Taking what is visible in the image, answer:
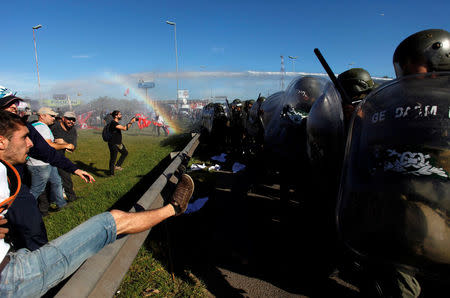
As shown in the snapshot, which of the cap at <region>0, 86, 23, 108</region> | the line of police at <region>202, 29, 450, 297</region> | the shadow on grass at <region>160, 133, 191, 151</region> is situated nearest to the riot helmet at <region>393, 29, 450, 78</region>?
the line of police at <region>202, 29, 450, 297</region>

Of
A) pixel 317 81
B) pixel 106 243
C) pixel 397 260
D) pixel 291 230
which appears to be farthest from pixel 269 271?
pixel 317 81

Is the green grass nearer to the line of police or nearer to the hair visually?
the hair

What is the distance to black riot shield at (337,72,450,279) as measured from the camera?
1012mm

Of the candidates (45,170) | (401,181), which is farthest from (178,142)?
(401,181)

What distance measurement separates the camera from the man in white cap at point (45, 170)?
4445 mm

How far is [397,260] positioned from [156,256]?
2.94 meters

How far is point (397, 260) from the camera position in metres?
1.07

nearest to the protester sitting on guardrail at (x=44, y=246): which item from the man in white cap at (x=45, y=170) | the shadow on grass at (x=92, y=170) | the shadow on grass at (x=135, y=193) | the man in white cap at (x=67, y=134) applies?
the man in white cap at (x=45, y=170)

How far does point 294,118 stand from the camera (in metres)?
3.24

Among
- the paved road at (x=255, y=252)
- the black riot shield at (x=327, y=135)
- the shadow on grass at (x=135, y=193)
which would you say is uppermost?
the black riot shield at (x=327, y=135)

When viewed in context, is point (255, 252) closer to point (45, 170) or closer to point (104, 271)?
point (104, 271)

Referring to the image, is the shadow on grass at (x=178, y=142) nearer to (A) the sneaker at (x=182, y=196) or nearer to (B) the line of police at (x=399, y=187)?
(A) the sneaker at (x=182, y=196)

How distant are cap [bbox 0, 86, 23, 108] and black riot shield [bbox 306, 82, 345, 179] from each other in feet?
12.8

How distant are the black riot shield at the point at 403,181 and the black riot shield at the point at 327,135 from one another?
1.82 ft
